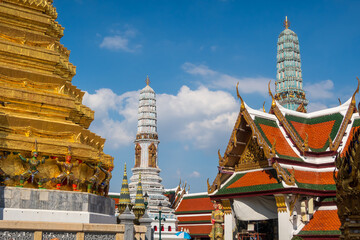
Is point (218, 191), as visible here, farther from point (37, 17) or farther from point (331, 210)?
point (37, 17)

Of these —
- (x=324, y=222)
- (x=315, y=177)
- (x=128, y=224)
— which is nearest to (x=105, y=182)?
(x=128, y=224)

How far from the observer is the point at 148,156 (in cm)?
4494

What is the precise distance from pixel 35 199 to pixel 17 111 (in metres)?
2.69

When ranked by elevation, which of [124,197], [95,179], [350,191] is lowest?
[350,191]

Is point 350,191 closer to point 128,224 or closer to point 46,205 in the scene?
point 128,224

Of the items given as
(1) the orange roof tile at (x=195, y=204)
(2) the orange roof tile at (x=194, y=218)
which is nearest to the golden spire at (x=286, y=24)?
(1) the orange roof tile at (x=195, y=204)

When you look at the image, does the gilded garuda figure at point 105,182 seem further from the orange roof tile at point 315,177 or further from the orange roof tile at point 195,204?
the orange roof tile at point 195,204

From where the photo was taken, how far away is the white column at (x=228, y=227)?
69.2ft

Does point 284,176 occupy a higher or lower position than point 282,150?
lower

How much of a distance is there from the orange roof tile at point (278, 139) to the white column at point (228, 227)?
389 centimetres

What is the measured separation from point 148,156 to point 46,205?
32740 millimetres

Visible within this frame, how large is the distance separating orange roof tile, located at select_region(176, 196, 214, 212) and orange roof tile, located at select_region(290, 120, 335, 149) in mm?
17362

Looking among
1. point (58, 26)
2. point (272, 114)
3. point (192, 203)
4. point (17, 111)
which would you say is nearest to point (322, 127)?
A: point (272, 114)

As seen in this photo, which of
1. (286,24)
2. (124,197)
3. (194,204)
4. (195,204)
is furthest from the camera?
(286,24)
